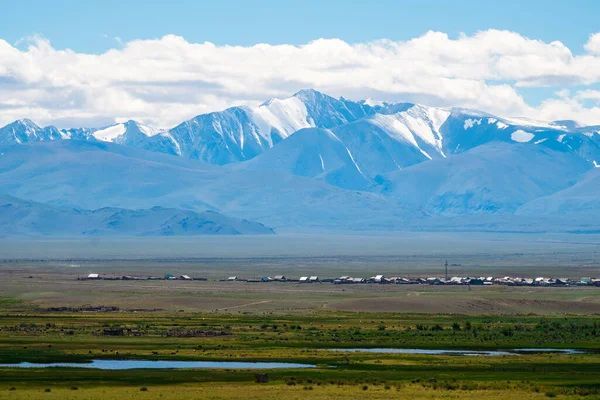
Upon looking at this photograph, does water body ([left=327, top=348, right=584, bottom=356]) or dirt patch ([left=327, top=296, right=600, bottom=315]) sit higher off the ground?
dirt patch ([left=327, top=296, right=600, bottom=315])

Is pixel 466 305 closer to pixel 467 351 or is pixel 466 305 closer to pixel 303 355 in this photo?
pixel 467 351

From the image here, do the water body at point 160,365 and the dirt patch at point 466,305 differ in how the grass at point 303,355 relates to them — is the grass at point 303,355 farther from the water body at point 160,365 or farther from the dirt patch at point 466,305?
the dirt patch at point 466,305

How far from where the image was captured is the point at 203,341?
82.7 m

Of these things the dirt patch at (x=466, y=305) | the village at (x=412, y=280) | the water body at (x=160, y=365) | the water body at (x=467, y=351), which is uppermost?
the village at (x=412, y=280)

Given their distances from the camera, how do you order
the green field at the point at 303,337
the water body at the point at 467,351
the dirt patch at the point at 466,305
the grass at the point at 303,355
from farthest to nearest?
the dirt patch at the point at 466,305
the water body at the point at 467,351
the green field at the point at 303,337
the grass at the point at 303,355

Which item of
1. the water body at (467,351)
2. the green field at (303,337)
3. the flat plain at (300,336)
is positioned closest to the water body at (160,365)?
the green field at (303,337)

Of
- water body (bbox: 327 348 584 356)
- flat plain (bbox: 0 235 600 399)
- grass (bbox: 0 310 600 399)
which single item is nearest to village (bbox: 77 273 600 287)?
flat plain (bbox: 0 235 600 399)

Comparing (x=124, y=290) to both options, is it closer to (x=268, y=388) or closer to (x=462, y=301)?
(x=462, y=301)

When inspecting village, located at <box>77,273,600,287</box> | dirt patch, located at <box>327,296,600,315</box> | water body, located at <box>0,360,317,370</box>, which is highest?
village, located at <box>77,273,600,287</box>

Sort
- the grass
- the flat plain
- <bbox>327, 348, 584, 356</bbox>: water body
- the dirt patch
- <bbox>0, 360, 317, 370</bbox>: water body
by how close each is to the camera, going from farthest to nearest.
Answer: the dirt patch → <bbox>327, 348, 584, 356</bbox>: water body → <bbox>0, 360, 317, 370</bbox>: water body → the flat plain → the grass

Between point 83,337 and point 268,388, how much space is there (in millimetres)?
30283

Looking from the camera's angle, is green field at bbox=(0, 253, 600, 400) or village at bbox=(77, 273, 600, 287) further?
village at bbox=(77, 273, 600, 287)

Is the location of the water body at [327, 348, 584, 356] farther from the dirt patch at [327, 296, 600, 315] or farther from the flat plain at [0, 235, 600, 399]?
the dirt patch at [327, 296, 600, 315]

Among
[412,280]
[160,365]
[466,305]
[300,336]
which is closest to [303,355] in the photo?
[160,365]
